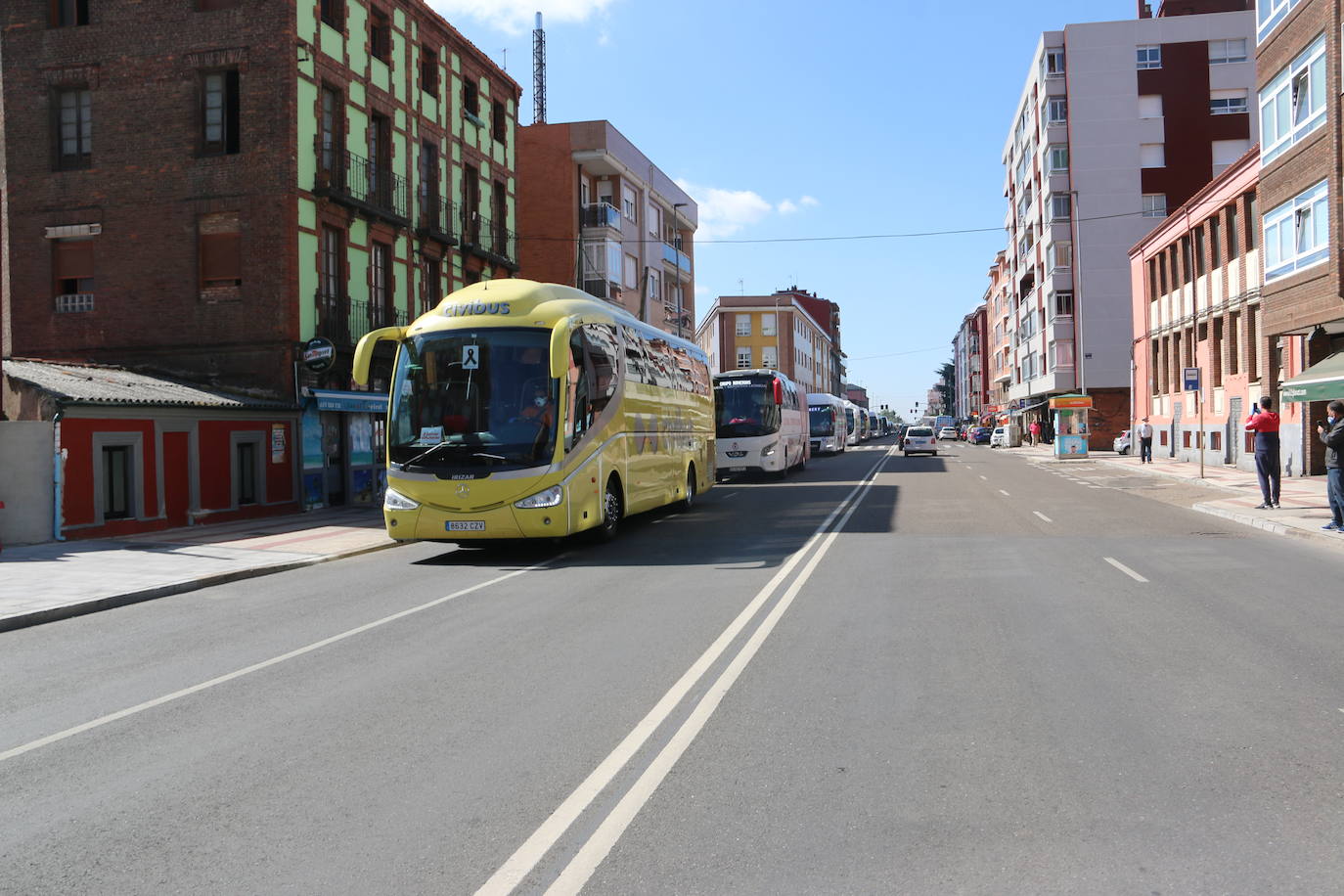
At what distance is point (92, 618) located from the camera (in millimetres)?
10156

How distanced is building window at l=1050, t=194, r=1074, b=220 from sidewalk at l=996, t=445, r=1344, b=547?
101 ft

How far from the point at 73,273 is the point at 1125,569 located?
23.1 metres

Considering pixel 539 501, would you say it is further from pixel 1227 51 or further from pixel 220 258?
pixel 1227 51

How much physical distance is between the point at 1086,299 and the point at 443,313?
52538 millimetres

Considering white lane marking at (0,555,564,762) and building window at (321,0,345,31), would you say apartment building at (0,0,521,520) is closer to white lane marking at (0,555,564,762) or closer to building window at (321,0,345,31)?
building window at (321,0,345,31)

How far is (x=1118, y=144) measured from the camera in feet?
188

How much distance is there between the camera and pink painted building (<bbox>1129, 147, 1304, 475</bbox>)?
30.3 metres

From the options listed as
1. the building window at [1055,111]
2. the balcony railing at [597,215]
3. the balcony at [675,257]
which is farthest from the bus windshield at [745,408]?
the building window at [1055,111]

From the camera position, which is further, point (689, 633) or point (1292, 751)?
point (689, 633)

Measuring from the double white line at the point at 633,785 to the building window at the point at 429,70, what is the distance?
24999 mm

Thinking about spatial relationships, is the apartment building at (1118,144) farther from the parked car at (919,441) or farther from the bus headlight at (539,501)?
the bus headlight at (539,501)

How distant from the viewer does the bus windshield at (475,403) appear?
12.8 m

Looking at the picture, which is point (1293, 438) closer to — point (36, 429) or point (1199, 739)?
point (1199, 739)

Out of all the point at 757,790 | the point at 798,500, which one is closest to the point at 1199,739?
the point at 757,790
